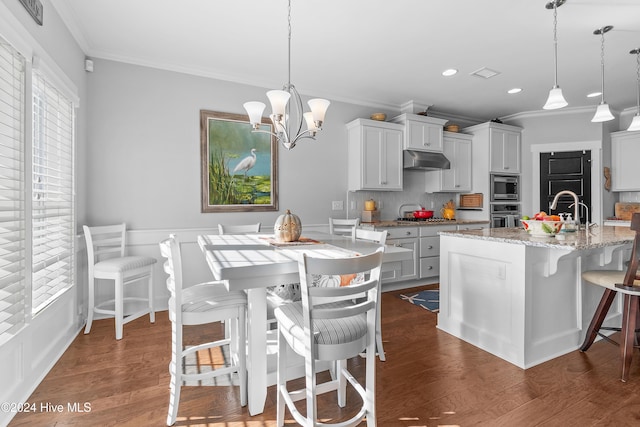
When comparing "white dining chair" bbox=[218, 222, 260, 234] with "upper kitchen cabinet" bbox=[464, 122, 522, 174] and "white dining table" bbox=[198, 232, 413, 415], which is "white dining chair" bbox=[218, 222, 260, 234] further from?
"upper kitchen cabinet" bbox=[464, 122, 522, 174]

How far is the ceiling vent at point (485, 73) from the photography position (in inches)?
142

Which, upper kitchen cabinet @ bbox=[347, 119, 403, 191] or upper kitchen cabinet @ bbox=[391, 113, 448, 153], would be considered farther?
upper kitchen cabinet @ bbox=[391, 113, 448, 153]

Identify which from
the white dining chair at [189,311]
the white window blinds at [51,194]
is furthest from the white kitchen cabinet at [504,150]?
the white window blinds at [51,194]

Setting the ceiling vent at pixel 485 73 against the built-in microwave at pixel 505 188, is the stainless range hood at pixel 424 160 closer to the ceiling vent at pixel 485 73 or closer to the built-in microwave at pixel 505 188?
the built-in microwave at pixel 505 188

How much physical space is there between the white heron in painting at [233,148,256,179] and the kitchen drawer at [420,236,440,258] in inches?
94.5

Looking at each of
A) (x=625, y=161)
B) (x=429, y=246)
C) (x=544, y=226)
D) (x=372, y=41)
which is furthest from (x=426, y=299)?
(x=625, y=161)

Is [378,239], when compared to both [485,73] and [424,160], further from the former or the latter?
[485,73]

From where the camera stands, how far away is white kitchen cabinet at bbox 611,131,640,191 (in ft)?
15.9

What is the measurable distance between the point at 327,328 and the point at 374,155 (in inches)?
128

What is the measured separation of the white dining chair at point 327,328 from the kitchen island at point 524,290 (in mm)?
1289

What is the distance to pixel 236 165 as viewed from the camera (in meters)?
3.76

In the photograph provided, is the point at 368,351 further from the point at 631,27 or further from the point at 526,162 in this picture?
the point at 526,162

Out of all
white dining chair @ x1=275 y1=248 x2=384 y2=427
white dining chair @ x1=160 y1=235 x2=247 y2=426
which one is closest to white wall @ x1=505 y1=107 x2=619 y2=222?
white dining chair @ x1=275 y1=248 x2=384 y2=427

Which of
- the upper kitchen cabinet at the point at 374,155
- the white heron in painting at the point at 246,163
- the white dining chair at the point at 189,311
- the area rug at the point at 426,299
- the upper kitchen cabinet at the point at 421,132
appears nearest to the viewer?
the white dining chair at the point at 189,311
